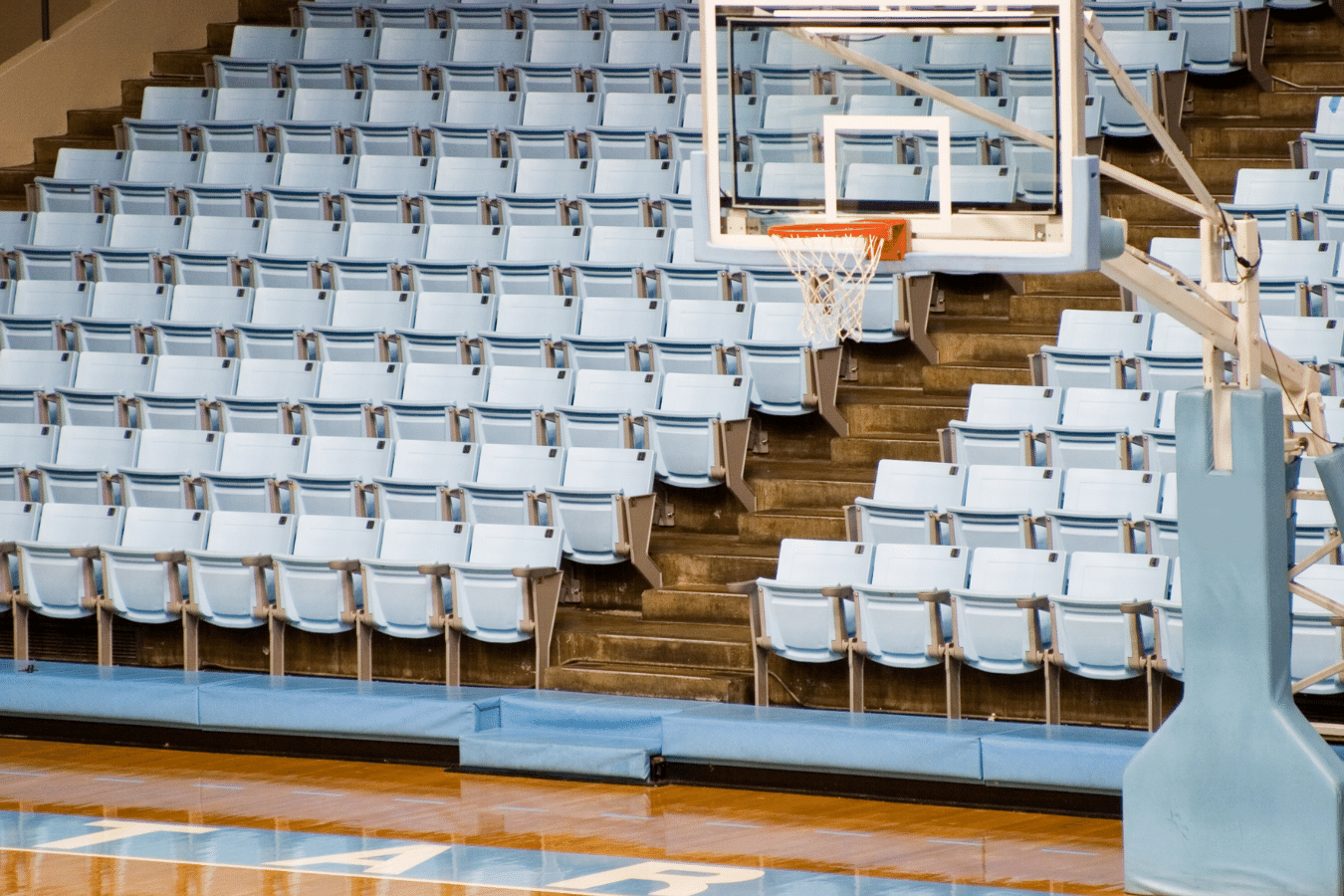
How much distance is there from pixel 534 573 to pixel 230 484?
1.18m

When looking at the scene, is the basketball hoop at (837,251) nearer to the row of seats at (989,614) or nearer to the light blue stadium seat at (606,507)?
the row of seats at (989,614)

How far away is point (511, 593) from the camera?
207 inches

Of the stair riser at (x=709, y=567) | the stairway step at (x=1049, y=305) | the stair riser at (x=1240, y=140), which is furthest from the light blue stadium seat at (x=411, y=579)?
the stair riser at (x=1240, y=140)

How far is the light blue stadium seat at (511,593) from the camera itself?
5.25m

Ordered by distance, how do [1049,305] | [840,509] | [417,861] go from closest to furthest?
[417,861] < [840,509] < [1049,305]

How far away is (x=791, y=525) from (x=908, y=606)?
0.92 metres

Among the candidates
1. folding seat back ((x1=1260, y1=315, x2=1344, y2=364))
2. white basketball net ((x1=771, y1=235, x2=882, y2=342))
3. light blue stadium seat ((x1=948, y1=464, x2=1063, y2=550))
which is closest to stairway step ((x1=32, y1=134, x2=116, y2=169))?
light blue stadium seat ((x1=948, y1=464, x2=1063, y2=550))

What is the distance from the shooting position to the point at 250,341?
6.57 m

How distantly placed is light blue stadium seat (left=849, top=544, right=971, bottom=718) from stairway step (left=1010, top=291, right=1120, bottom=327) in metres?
1.61

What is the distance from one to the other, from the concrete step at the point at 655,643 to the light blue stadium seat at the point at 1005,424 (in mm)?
811

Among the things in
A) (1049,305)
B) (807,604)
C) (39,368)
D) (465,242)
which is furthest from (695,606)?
(39,368)

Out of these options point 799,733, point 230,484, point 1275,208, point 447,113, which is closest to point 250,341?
point 230,484

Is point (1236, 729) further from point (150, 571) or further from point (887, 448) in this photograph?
point (150, 571)

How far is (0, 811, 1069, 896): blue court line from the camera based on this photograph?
3.97 m
